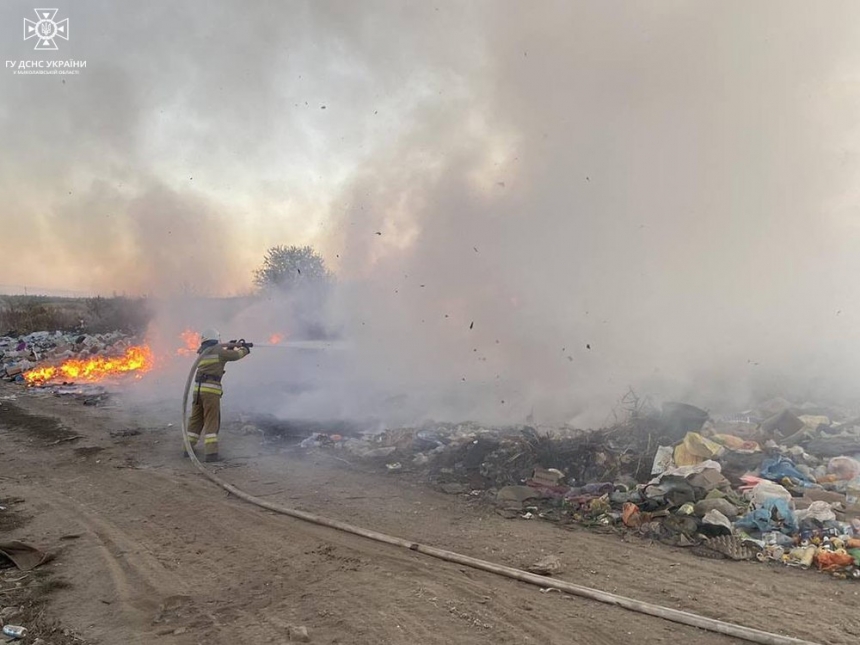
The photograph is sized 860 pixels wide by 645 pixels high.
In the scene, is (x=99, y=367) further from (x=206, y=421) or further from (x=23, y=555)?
(x=23, y=555)

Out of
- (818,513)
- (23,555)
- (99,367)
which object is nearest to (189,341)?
(99,367)

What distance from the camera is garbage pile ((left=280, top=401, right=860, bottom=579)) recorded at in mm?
4273

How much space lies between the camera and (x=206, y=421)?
23.4ft

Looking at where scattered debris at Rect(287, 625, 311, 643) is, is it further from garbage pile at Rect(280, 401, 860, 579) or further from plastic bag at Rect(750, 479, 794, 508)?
plastic bag at Rect(750, 479, 794, 508)

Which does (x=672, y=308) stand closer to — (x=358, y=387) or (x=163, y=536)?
(x=358, y=387)

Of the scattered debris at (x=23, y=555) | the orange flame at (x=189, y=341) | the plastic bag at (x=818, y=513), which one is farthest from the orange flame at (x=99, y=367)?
the plastic bag at (x=818, y=513)

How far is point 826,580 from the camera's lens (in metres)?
3.62

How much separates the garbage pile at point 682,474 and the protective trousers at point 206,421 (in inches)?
51.4

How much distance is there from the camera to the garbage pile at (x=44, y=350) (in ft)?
50.9

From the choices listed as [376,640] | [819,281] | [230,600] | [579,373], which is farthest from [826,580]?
[819,281]

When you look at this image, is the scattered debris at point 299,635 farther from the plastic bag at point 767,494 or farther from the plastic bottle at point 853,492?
the plastic bottle at point 853,492

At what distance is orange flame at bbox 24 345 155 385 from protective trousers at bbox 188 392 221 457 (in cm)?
940

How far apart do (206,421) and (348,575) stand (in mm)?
4388

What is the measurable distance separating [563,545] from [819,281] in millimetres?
8792
